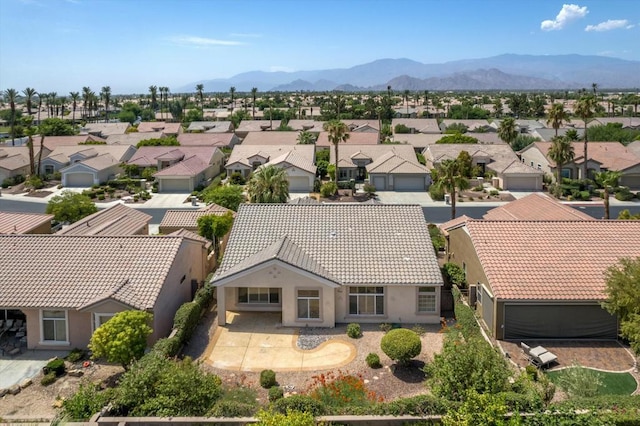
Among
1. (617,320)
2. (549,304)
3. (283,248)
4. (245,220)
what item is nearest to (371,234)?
(283,248)

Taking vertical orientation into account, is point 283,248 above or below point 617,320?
above

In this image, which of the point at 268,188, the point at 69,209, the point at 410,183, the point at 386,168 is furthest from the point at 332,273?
the point at 410,183

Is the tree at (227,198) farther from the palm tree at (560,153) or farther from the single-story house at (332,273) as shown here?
the palm tree at (560,153)

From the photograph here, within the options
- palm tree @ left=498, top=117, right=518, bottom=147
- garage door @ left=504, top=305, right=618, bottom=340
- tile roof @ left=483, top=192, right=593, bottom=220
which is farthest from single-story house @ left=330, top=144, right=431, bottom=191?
garage door @ left=504, top=305, right=618, bottom=340

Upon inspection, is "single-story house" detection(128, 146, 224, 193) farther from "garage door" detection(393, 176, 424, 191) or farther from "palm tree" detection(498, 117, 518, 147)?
"palm tree" detection(498, 117, 518, 147)

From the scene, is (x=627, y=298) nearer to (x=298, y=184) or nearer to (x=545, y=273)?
(x=545, y=273)

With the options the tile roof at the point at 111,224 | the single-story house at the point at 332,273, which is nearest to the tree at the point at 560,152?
the single-story house at the point at 332,273

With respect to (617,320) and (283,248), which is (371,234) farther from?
(617,320)
